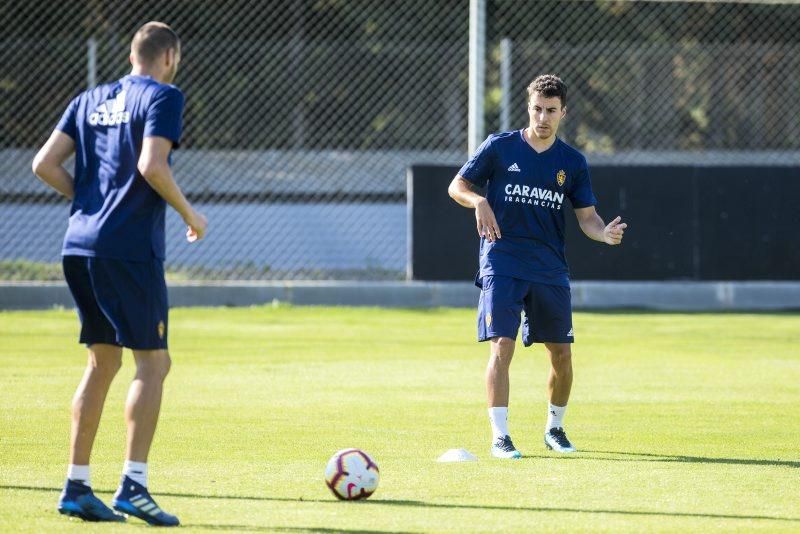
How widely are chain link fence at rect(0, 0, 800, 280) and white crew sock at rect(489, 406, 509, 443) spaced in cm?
990

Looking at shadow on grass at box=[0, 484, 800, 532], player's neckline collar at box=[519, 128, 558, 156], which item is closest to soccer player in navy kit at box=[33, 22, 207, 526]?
shadow on grass at box=[0, 484, 800, 532]

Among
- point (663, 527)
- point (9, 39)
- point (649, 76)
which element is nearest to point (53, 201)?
point (9, 39)

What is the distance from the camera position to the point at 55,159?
5543mm

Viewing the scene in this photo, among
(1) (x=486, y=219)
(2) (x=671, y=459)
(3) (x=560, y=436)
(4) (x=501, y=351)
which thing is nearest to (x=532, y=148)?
(1) (x=486, y=219)

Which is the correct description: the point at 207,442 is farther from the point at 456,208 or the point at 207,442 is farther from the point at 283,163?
the point at 283,163

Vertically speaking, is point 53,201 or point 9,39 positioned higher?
point 9,39

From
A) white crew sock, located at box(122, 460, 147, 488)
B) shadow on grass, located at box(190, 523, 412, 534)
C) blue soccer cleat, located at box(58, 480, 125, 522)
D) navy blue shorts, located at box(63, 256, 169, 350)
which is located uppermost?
navy blue shorts, located at box(63, 256, 169, 350)

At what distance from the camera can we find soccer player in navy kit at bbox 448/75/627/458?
7277 millimetres

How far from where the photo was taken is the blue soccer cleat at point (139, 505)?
16.9 ft

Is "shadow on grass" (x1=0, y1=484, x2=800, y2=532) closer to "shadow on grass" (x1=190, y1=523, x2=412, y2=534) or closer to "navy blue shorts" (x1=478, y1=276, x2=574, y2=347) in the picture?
"shadow on grass" (x1=190, y1=523, x2=412, y2=534)

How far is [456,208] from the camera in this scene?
1633 centimetres

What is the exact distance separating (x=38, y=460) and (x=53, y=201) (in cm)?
1117

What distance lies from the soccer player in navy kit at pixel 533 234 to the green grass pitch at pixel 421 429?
0.57 metres

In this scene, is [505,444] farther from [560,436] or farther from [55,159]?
[55,159]
